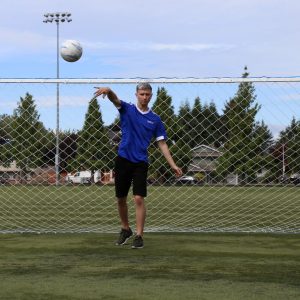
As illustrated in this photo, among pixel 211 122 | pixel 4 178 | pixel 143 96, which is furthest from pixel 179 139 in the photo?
pixel 143 96

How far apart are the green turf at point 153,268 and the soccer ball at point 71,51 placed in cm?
424

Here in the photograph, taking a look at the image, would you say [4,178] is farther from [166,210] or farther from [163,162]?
[166,210]

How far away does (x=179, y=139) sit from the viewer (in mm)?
14492

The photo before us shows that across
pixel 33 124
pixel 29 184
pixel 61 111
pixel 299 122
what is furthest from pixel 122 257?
pixel 29 184

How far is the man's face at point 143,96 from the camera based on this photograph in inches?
245

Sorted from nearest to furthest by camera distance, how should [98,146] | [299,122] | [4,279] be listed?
[4,279] < [299,122] < [98,146]

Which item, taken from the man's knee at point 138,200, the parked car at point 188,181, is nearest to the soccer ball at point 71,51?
the man's knee at point 138,200

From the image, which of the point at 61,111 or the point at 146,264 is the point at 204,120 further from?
the point at 146,264

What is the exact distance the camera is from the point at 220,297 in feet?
12.0

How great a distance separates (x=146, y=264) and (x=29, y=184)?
37.8 feet

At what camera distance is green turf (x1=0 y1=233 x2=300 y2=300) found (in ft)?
12.4

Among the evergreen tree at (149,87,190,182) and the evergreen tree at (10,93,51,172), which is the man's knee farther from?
the evergreen tree at (10,93,51,172)

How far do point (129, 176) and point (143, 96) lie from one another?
0.87 m

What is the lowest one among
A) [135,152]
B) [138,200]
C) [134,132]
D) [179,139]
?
[138,200]
